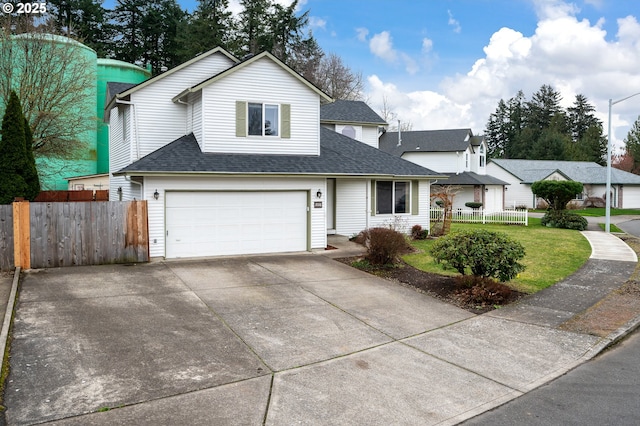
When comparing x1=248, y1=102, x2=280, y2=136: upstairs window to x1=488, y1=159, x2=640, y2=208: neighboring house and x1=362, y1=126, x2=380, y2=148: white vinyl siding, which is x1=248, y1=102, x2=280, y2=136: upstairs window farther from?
x1=488, y1=159, x2=640, y2=208: neighboring house

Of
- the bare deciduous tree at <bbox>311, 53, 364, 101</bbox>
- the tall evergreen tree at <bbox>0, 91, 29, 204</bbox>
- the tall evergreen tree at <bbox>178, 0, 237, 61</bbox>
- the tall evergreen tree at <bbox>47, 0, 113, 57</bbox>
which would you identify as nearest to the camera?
the tall evergreen tree at <bbox>0, 91, 29, 204</bbox>

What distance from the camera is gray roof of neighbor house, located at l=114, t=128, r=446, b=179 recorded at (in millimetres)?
13906

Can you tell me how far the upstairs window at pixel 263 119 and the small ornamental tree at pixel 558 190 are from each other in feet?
55.1

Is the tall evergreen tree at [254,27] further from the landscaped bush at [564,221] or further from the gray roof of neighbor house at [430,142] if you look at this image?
the landscaped bush at [564,221]

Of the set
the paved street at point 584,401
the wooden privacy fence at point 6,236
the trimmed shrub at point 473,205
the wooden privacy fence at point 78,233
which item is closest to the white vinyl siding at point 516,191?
the trimmed shrub at point 473,205

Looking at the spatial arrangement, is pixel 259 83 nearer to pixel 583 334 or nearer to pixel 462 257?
pixel 462 257

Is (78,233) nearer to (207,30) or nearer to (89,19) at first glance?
(207,30)

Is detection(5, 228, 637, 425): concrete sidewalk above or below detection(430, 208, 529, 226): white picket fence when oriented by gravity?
below

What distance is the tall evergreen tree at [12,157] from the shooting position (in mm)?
13508

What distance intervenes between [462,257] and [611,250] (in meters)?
10.7

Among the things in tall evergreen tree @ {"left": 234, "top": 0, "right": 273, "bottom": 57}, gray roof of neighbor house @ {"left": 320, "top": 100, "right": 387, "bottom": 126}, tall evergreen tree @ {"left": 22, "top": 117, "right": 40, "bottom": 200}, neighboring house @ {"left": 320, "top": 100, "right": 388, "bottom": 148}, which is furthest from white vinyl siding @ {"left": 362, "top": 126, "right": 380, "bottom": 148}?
tall evergreen tree @ {"left": 22, "top": 117, "right": 40, "bottom": 200}

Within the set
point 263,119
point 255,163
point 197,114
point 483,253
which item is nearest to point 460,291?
point 483,253

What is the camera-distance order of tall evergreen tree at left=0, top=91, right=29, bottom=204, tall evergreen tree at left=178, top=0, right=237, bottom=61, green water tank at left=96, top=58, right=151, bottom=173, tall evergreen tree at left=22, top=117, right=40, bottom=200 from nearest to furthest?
tall evergreen tree at left=0, top=91, right=29, bottom=204 < tall evergreen tree at left=22, top=117, right=40, bottom=200 < green water tank at left=96, top=58, right=151, bottom=173 < tall evergreen tree at left=178, top=0, right=237, bottom=61

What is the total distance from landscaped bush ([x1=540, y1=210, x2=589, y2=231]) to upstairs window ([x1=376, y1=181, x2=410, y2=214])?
10658 millimetres
